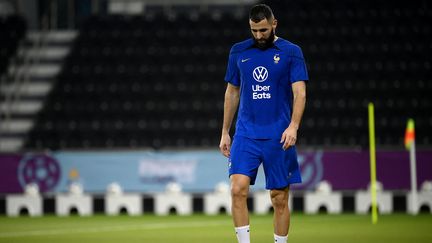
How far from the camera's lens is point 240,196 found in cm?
699

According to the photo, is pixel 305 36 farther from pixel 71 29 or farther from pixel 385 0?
pixel 71 29

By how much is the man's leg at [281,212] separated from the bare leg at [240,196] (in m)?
0.25

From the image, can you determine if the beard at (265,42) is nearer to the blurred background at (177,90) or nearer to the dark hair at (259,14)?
the dark hair at (259,14)

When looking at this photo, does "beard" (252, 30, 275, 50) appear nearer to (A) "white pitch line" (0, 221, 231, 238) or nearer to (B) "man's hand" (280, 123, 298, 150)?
(B) "man's hand" (280, 123, 298, 150)

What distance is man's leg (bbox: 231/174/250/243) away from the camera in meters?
6.98

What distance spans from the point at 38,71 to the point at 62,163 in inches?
254

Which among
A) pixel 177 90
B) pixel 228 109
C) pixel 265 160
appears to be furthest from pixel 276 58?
pixel 177 90

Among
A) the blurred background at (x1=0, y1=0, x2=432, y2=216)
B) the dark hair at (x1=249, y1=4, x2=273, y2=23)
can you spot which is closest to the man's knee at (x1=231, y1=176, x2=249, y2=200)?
the dark hair at (x1=249, y1=4, x2=273, y2=23)

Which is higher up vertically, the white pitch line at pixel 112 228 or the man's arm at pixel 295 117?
the man's arm at pixel 295 117

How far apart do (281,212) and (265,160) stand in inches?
15.9

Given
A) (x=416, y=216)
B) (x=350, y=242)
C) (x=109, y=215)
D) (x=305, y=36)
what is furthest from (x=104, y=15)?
(x=350, y=242)

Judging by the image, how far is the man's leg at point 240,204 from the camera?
22.9 ft

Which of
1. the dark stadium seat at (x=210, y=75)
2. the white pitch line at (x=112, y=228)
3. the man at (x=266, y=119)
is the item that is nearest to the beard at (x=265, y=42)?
the man at (x=266, y=119)

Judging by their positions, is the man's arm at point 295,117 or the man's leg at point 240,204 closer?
the man's arm at point 295,117
